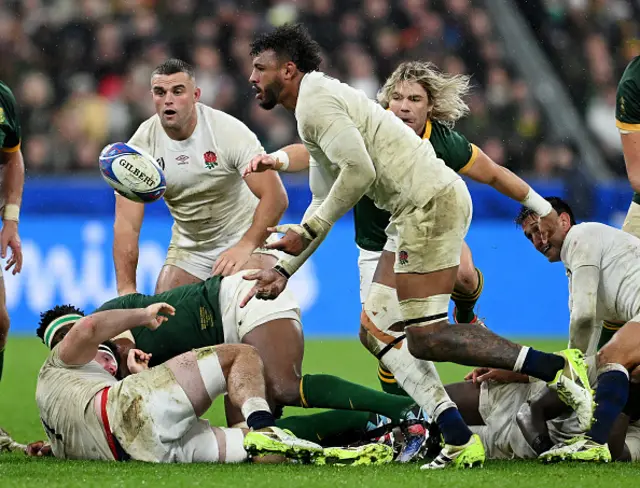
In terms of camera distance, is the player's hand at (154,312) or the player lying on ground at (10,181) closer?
the player's hand at (154,312)

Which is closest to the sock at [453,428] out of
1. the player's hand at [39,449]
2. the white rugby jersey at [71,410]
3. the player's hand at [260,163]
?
the player's hand at [260,163]

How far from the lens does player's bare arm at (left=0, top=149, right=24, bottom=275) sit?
711 cm

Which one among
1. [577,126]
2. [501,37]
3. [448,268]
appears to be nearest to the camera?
[448,268]

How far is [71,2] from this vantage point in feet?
49.1

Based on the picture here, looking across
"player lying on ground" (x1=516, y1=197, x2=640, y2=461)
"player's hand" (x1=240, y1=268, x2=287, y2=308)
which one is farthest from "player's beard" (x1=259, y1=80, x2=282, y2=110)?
"player lying on ground" (x1=516, y1=197, x2=640, y2=461)

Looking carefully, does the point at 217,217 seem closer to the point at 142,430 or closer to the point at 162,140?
the point at 162,140

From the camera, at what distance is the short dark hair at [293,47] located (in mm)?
5613

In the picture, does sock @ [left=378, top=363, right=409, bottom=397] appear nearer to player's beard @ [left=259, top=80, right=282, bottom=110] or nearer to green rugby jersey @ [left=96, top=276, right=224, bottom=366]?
green rugby jersey @ [left=96, top=276, right=224, bottom=366]

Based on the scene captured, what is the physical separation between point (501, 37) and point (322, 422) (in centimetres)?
1054

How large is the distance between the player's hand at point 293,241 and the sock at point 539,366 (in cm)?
108

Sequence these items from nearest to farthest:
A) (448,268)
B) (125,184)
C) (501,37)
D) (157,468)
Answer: (157,468) < (448,268) < (125,184) < (501,37)

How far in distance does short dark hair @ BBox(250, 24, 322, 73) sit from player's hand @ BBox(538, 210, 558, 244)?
141cm

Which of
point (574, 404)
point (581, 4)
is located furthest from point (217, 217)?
point (581, 4)

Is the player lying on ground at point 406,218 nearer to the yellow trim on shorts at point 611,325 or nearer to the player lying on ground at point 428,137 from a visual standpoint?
the yellow trim on shorts at point 611,325
